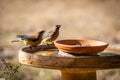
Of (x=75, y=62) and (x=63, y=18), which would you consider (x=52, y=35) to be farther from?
(x=63, y=18)

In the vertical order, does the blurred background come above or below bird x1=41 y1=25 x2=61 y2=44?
below

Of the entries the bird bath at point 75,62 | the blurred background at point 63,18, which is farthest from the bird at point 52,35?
the blurred background at point 63,18

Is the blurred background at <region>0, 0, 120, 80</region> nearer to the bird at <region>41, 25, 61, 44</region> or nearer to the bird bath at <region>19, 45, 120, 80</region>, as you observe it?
the bird at <region>41, 25, 61, 44</region>

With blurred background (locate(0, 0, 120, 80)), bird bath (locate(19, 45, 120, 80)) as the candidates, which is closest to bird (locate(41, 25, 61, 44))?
bird bath (locate(19, 45, 120, 80))

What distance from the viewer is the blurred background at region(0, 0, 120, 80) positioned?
515 inches

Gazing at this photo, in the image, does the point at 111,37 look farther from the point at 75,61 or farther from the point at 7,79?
the point at 75,61

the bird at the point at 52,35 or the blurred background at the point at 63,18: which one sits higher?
the bird at the point at 52,35

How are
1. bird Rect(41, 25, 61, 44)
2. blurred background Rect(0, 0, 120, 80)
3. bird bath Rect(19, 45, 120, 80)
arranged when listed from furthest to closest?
blurred background Rect(0, 0, 120, 80), bird Rect(41, 25, 61, 44), bird bath Rect(19, 45, 120, 80)

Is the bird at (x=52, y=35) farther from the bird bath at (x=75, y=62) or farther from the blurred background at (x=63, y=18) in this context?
the blurred background at (x=63, y=18)

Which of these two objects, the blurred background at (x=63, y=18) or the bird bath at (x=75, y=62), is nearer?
the bird bath at (x=75, y=62)

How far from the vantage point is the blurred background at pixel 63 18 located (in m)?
13.1

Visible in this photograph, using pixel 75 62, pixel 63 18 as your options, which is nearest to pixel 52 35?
pixel 75 62

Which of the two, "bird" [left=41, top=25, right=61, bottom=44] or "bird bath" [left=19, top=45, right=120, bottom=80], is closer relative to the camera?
"bird bath" [left=19, top=45, right=120, bottom=80]

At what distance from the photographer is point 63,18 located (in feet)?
49.3
